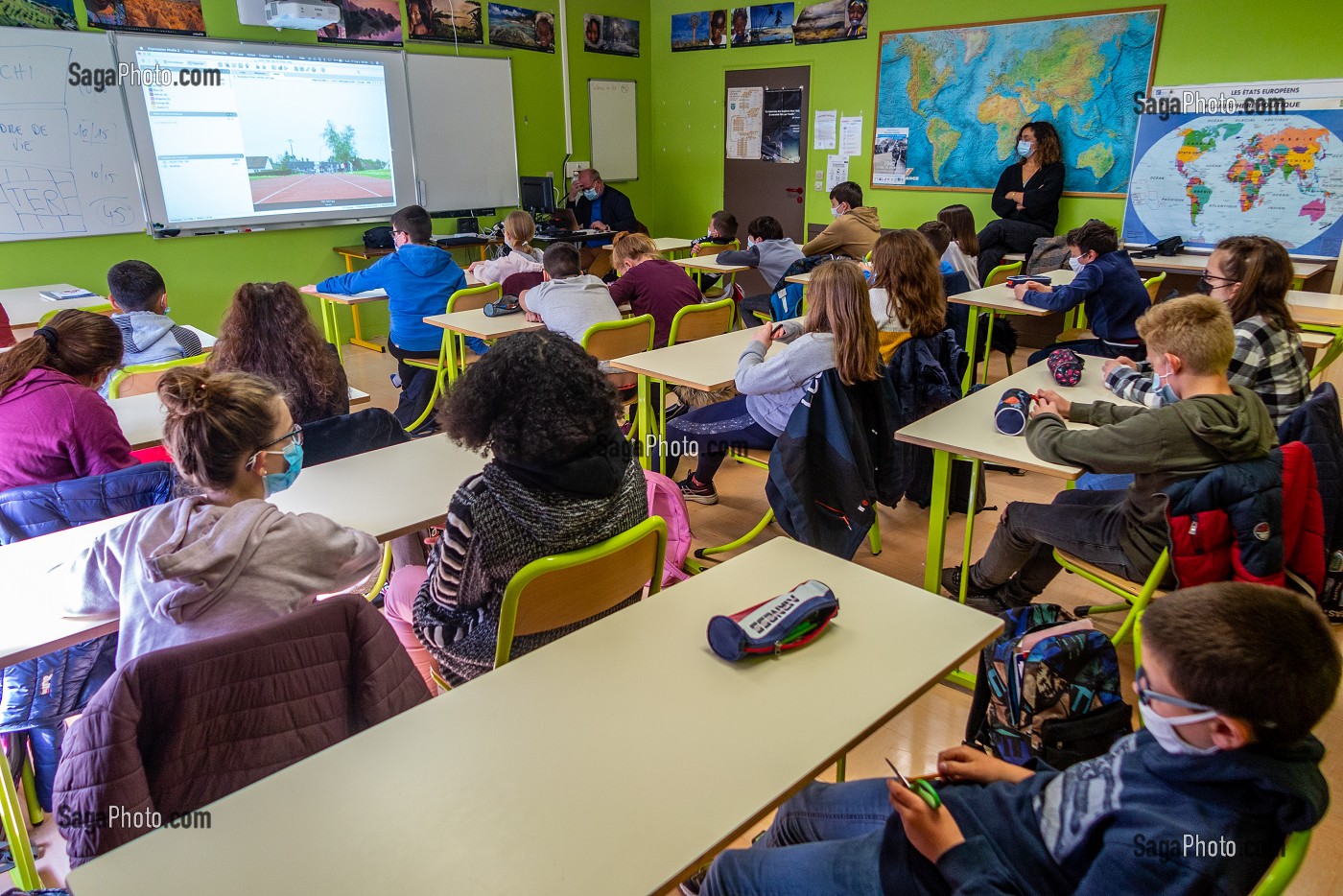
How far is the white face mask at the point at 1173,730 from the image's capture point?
0.96m

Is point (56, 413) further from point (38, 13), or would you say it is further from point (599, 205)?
point (599, 205)

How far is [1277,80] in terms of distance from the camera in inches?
213

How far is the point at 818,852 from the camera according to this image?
119 cm

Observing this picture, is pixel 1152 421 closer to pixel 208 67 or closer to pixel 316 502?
pixel 316 502

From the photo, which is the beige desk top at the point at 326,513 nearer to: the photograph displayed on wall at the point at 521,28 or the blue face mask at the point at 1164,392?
the blue face mask at the point at 1164,392

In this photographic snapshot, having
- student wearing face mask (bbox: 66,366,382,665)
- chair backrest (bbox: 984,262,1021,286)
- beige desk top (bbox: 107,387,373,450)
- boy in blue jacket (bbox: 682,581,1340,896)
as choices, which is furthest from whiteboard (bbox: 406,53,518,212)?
boy in blue jacket (bbox: 682,581,1340,896)

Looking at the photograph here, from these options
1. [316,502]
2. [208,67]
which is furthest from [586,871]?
[208,67]

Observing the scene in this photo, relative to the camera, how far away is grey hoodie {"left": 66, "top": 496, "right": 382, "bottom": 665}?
1321 millimetres

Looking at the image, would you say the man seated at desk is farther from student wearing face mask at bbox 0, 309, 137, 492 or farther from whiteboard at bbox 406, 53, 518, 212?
student wearing face mask at bbox 0, 309, 137, 492

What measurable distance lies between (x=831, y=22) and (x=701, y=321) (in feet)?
Result: 15.4

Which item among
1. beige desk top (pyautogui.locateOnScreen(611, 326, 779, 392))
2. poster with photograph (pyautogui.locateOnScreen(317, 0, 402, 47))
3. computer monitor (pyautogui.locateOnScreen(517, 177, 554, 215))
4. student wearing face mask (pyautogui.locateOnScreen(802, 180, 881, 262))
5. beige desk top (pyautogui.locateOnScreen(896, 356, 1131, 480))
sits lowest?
beige desk top (pyautogui.locateOnScreen(896, 356, 1131, 480))

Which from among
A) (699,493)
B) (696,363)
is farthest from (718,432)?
(699,493)

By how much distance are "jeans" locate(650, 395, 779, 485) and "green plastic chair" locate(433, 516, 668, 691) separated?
1.52m

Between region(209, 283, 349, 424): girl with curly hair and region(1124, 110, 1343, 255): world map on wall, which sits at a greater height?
region(1124, 110, 1343, 255): world map on wall
